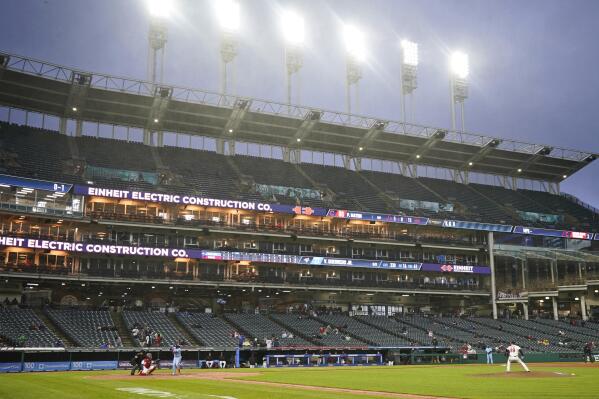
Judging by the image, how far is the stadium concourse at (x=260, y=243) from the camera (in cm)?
5853

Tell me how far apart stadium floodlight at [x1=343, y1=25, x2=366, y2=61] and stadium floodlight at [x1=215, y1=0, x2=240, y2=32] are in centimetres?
1491

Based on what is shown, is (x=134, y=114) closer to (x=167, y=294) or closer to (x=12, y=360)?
(x=167, y=294)

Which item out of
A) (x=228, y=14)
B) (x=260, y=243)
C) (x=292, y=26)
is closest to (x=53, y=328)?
(x=260, y=243)

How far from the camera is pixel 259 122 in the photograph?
80125 mm

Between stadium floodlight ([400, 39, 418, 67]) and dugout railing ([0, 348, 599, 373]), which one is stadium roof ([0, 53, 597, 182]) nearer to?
stadium floodlight ([400, 39, 418, 67])

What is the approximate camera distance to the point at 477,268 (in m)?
80.9

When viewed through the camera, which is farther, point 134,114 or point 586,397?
point 134,114

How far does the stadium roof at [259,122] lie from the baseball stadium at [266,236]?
296 millimetres

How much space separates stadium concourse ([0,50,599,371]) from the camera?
192ft

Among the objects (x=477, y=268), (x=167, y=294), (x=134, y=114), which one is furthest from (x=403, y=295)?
(x=134, y=114)

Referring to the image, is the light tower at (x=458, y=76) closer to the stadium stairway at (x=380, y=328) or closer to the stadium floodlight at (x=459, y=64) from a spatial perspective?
the stadium floodlight at (x=459, y=64)

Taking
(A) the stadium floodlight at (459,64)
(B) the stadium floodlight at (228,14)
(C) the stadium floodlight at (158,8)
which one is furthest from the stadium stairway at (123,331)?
(A) the stadium floodlight at (459,64)

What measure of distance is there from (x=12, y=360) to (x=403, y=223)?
47.7 metres

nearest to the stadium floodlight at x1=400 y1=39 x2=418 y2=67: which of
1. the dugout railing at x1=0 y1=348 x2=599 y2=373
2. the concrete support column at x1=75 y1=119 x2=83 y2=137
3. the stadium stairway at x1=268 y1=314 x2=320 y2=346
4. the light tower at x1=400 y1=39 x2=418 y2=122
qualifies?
the light tower at x1=400 y1=39 x2=418 y2=122
